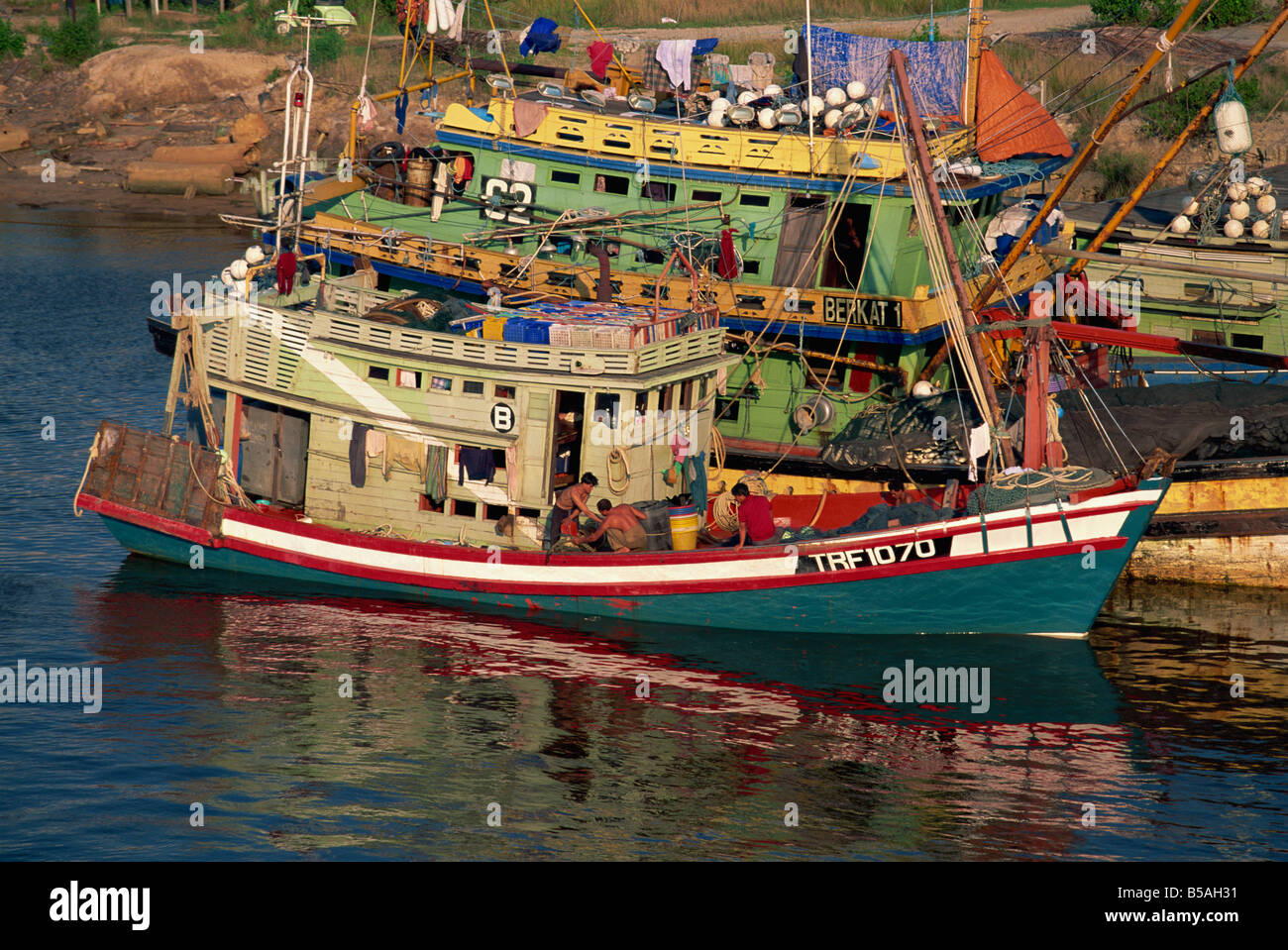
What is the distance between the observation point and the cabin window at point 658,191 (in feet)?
99.6

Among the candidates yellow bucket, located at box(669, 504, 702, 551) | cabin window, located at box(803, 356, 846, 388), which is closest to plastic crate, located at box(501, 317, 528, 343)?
yellow bucket, located at box(669, 504, 702, 551)

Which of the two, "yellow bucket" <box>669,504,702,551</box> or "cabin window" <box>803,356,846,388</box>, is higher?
"cabin window" <box>803,356,846,388</box>

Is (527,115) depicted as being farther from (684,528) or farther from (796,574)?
(796,574)

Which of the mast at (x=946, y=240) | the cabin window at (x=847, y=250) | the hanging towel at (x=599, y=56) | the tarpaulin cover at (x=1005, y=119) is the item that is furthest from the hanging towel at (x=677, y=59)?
the mast at (x=946, y=240)

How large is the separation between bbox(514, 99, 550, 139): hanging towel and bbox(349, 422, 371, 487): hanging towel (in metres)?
8.91

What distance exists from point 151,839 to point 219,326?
10472 mm

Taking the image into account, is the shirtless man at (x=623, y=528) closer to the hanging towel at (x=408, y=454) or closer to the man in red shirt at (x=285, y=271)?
the hanging towel at (x=408, y=454)

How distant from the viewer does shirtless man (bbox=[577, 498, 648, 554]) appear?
932 inches

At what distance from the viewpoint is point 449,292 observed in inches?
1220

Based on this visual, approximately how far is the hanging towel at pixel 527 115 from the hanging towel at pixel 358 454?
891cm

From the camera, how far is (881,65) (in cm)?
3131

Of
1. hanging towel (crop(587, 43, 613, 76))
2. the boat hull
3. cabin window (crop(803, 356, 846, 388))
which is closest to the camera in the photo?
the boat hull

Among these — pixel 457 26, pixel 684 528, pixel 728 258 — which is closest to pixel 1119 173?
pixel 457 26

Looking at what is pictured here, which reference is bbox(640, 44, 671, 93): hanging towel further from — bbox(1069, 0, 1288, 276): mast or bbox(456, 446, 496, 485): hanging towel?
bbox(456, 446, 496, 485): hanging towel
